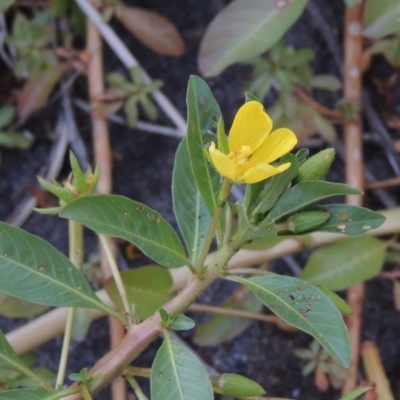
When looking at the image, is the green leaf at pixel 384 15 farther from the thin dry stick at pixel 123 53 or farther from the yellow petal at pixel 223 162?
the yellow petal at pixel 223 162

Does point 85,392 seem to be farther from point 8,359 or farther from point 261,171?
point 261,171

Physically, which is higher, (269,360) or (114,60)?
(114,60)

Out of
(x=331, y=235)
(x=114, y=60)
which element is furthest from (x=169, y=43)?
(x=331, y=235)

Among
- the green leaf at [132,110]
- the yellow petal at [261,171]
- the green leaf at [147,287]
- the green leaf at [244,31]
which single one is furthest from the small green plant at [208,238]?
the green leaf at [132,110]

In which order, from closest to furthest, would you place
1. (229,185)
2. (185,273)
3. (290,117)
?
(229,185) < (185,273) < (290,117)

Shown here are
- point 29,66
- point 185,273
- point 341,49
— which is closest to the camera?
point 185,273

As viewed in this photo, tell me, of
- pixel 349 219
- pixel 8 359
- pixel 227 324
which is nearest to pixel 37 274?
pixel 8 359

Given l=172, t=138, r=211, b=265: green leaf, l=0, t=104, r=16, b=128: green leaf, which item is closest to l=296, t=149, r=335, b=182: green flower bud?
l=172, t=138, r=211, b=265: green leaf

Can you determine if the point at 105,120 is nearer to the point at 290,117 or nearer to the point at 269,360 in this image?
the point at 290,117
